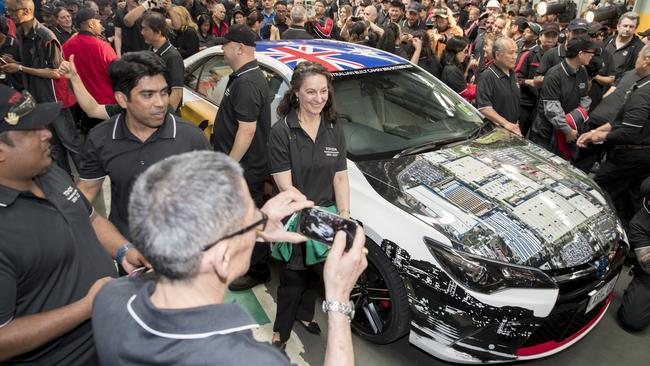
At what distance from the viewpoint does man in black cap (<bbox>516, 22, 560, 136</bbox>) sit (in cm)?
560

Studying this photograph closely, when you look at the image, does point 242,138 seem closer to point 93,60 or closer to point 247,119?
point 247,119

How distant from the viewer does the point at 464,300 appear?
241 cm

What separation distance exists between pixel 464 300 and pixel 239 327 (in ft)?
5.39

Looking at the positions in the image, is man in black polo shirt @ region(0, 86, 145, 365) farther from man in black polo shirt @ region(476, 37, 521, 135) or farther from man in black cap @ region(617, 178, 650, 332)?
man in black polo shirt @ region(476, 37, 521, 135)

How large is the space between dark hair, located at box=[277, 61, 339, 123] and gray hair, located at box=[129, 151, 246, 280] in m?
1.66

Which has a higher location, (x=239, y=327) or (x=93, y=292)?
Result: (x=239, y=327)

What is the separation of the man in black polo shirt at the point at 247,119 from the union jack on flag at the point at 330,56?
0.40 meters

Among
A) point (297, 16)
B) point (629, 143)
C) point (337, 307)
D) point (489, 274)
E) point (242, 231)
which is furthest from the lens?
point (297, 16)

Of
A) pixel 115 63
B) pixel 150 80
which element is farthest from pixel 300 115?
pixel 115 63

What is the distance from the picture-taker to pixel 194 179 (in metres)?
1.08

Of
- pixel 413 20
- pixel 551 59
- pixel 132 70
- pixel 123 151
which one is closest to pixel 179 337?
pixel 123 151

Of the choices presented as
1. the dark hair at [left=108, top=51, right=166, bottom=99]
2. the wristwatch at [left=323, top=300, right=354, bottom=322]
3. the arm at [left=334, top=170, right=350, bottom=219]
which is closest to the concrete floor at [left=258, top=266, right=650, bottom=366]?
the arm at [left=334, top=170, right=350, bottom=219]

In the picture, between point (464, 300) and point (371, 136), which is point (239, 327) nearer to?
point (464, 300)

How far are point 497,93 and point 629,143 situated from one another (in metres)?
1.16
